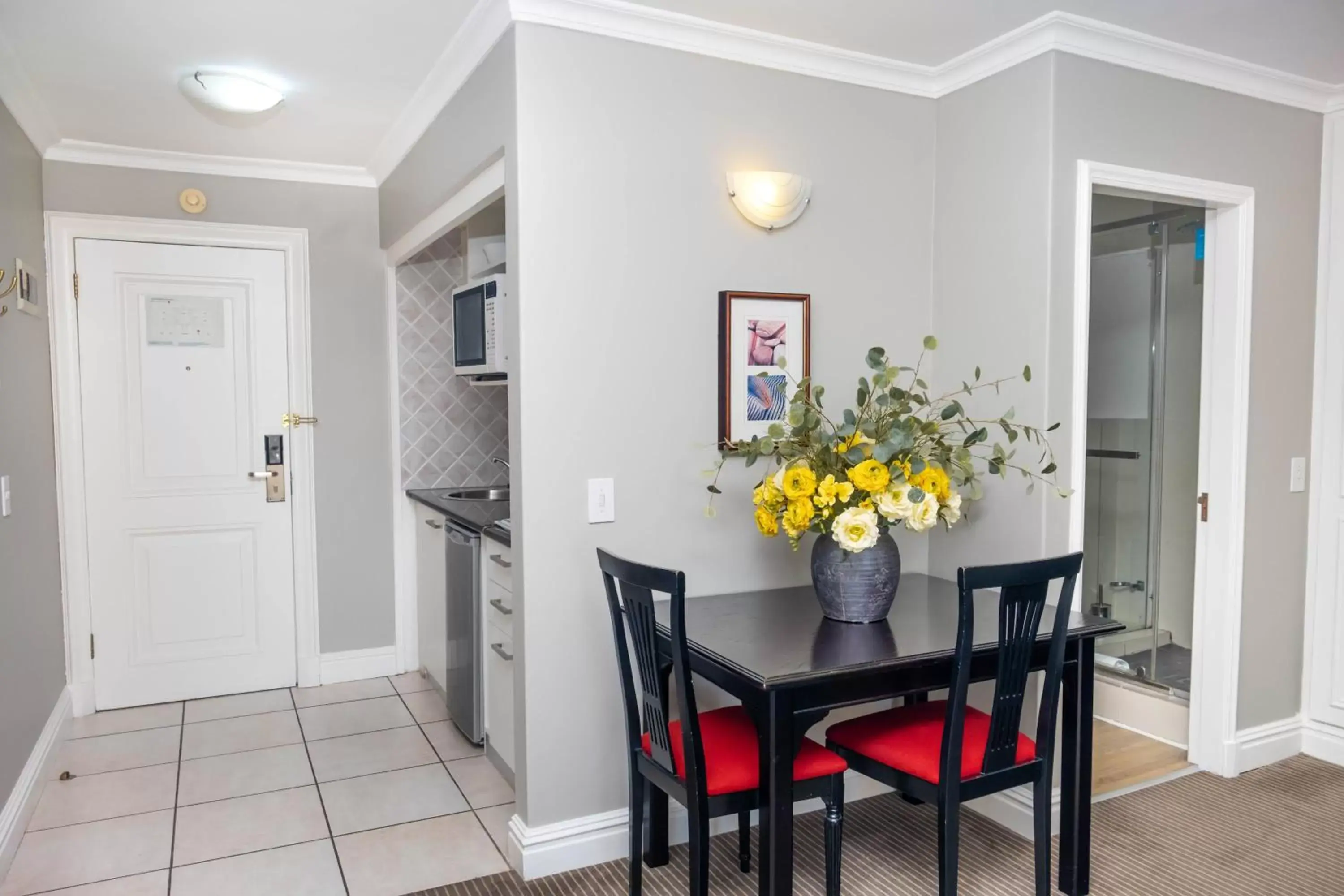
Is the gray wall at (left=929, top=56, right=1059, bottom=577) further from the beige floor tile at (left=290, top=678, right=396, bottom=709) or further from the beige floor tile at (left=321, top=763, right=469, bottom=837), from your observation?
the beige floor tile at (left=290, top=678, right=396, bottom=709)

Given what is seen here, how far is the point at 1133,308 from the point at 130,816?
13.8 feet

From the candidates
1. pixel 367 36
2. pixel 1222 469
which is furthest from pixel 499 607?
pixel 1222 469

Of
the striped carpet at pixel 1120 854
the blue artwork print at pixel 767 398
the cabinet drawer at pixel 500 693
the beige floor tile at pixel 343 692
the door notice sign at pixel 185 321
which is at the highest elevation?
the door notice sign at pixel 185 321

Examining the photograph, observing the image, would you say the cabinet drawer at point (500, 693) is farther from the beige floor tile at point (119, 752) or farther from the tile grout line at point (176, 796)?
the beige floor tile at point (119, 752)

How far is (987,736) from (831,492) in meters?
0.68

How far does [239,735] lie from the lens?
361 centimetres

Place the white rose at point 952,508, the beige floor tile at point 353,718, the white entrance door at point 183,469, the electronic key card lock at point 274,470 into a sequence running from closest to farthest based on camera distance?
the white rose at point 952,508, the beige floor tile at point 353,718, the white entrance door at point 183,469, the electronic key card lock at point 274,470

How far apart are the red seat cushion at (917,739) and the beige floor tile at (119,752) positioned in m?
2.55

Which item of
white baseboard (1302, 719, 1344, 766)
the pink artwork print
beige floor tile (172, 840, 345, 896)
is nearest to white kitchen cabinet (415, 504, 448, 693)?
beige floor tile (172, 840, 345, 896)

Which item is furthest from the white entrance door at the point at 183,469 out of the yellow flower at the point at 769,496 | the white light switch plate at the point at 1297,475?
the white light switch plate at the point at 1297,475

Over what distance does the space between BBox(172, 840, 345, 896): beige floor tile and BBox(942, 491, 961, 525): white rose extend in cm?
187

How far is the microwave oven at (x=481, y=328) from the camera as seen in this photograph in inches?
130

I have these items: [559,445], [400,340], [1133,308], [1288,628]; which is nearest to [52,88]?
[400,340]

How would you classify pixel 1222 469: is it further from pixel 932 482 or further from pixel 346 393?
pixel 346 393
